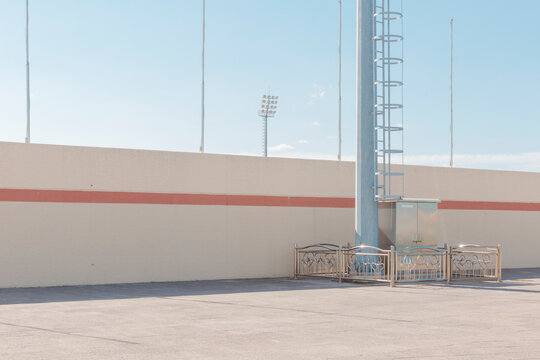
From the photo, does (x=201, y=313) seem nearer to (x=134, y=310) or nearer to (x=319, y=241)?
(x=134, y=310)

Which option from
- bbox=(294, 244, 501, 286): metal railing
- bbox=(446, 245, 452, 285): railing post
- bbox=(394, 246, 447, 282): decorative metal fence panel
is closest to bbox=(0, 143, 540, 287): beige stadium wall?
bbox=(294, 244, 501, 286): metal railing

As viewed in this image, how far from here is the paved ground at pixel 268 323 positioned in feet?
30.2

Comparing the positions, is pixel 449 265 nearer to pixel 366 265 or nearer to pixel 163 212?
pixel 366 265

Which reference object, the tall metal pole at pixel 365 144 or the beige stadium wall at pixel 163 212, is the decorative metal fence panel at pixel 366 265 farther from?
the beige stadium wall at pixel 163 212

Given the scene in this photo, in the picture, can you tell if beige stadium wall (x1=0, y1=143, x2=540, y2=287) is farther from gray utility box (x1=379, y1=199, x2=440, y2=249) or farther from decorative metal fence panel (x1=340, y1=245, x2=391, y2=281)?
decorative metal fence panel (x1=340, y1=245, x2=391, y2=281)

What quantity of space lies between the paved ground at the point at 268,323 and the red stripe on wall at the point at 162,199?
2516mm

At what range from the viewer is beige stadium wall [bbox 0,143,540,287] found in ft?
59.1

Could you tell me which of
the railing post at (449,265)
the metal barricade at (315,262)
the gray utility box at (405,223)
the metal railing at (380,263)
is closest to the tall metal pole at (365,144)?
the metal railing at (380,263)

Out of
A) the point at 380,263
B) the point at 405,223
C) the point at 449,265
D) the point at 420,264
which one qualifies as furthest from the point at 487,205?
the point at 380,263

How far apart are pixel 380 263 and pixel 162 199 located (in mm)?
6657

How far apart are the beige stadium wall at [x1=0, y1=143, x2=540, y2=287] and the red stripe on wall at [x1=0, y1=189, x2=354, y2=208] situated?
3 cm

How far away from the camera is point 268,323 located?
11.6 m

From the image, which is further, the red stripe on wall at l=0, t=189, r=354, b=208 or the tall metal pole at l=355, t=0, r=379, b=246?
the tall metal pole at l=355, t=0, r=379, b=246

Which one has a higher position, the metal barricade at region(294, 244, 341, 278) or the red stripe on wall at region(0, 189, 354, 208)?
the red stripe on wall at region(0, 189, 354, 208)
